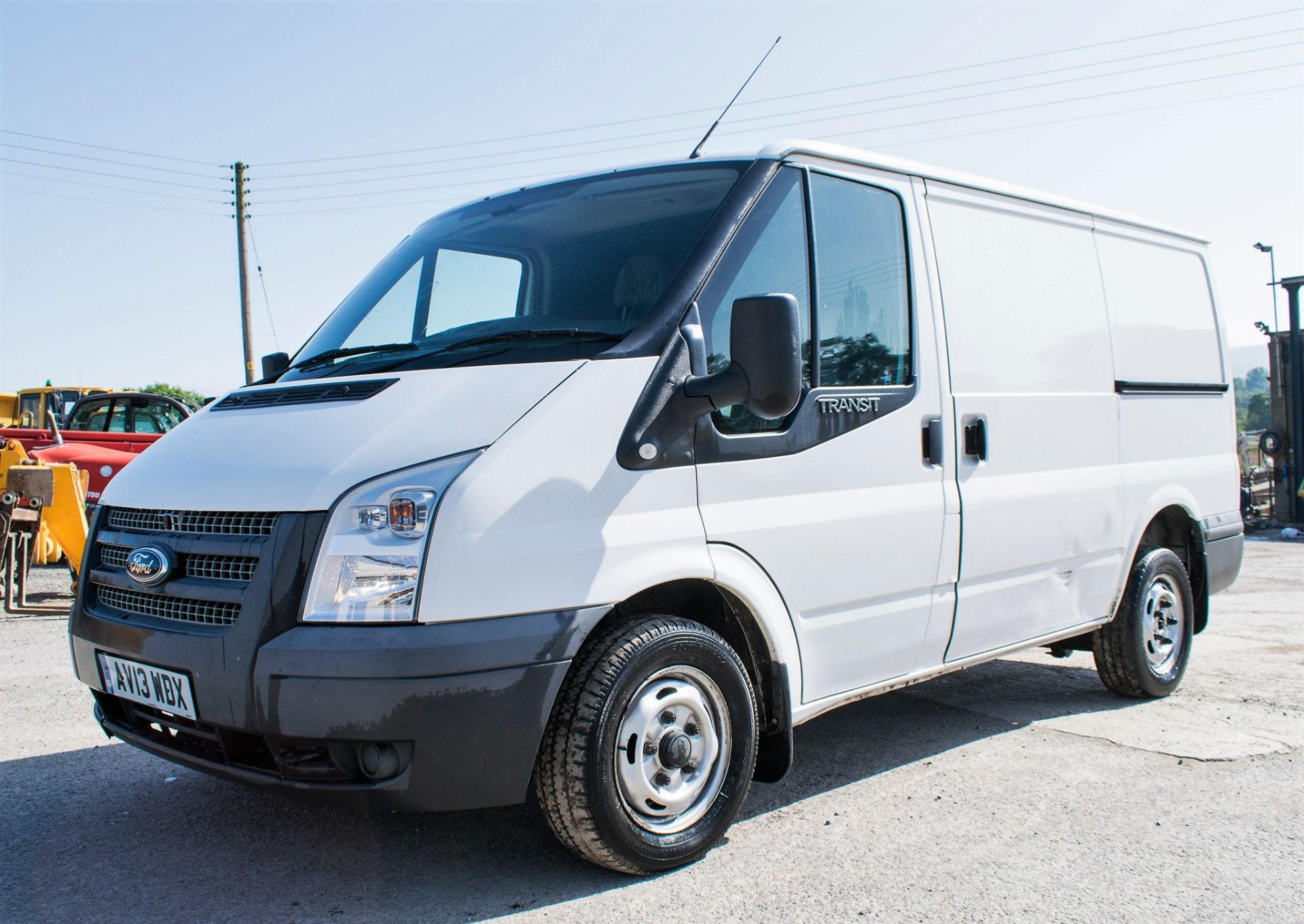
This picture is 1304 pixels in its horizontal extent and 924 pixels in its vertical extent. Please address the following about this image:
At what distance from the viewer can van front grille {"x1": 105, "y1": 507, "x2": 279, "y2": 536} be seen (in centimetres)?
293

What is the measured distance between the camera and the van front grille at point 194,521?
2.93m

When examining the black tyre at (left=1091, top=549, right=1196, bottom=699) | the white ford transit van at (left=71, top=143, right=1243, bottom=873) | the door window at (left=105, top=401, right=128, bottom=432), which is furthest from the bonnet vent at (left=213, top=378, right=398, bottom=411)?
the door window at (left=105, top=401, right=128, bottom=432)

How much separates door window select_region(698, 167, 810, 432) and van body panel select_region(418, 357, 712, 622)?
28 cm

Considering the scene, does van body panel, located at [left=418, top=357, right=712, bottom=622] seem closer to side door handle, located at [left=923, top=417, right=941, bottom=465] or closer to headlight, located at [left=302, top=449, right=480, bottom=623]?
headlight, located at [left=302, top=449, right=480, bottom=623]

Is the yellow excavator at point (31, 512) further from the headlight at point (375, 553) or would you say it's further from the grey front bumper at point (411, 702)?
the headlight at point (375, 553)

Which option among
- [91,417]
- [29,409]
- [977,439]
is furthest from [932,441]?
[29,409]

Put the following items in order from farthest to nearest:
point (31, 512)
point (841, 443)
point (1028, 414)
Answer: point (31, 512) < point (1028, 414) < point (841, 443)

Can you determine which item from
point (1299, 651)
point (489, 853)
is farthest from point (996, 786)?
point (1299, 651)

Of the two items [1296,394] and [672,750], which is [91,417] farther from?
[1296,394]

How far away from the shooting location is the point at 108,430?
499 inches

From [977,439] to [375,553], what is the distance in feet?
8.05

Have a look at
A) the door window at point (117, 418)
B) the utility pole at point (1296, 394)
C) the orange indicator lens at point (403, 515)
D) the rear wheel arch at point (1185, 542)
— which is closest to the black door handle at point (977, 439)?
the rear wheel arch at point (1185, 542)

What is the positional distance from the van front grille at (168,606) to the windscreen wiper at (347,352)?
1031 mm

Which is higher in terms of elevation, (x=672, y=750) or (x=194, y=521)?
(x=194, y=521)
